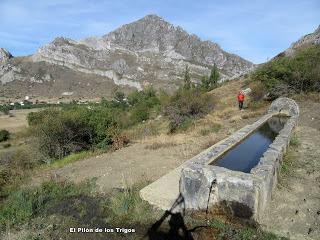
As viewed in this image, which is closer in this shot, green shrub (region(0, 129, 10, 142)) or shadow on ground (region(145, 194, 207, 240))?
shadow on ground (region(145, 194, 207, 240))

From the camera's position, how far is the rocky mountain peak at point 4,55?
17723 centimetres

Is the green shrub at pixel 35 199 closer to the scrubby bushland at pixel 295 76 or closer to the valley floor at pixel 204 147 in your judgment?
the valley floor at pixel 204 147

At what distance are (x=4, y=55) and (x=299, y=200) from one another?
19920cm

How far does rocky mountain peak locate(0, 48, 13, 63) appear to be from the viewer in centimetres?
17723

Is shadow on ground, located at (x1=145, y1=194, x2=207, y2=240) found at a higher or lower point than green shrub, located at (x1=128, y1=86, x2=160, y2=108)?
higher

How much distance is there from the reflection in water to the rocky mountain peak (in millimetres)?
182125

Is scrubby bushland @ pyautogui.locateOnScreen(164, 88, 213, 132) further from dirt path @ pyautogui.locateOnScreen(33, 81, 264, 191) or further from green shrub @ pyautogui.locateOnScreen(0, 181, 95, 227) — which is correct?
green shrub @ pyautogui.locateOnScreen(0, 181, 95, 227)

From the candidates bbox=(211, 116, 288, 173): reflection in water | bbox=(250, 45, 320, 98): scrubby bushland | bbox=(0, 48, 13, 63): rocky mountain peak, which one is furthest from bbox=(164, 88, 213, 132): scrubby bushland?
bbox=(0, 48, 13, 63): rocky mountain peak


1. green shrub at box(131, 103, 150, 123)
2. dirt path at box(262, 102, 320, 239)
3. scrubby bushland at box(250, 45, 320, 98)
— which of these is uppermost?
scrubby bushland at box(250, 45, 320, 98)

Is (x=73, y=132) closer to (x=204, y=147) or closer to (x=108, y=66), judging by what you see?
(x=204, y=147)

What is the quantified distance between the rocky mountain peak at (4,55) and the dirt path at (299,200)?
18547cm

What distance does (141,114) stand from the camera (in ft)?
146

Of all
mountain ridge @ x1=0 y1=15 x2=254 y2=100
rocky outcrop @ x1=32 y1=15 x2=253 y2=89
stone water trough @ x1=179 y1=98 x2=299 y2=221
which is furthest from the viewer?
rocky outcrop @ x1=32 y1=15 x2=253 y2=89

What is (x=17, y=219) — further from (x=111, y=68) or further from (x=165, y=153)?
(x=111, y=68)
